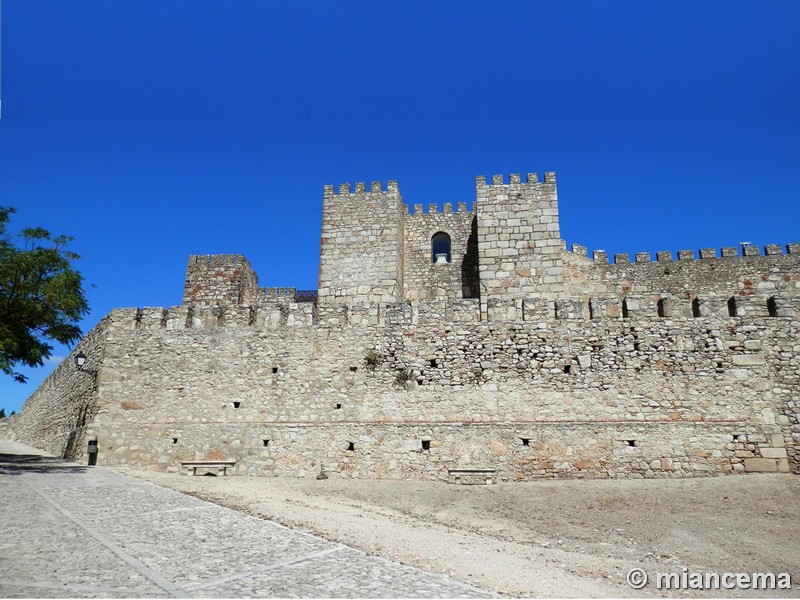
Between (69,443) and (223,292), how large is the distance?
24.9ft

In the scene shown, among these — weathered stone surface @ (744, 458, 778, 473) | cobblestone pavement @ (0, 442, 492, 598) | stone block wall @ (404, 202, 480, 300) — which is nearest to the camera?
cobblestone pavement @ (0, 442, 492, 598)

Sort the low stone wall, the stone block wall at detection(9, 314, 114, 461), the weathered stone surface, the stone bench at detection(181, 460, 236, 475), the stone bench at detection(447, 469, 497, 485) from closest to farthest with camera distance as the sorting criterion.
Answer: the weathered stone surface → the low stone wall → the stone bench at detection(447, 469, 497, 485) → the stone bench at detection(181, 460, 236, 475) → the stone block wall at detection(9, 314, 114, 461)

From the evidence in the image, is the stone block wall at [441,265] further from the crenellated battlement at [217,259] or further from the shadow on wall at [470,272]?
the crenellated battlement at [217,259]

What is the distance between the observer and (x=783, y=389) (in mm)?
11188

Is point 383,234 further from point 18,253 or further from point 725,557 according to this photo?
point 725,557

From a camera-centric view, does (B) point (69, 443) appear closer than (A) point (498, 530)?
No

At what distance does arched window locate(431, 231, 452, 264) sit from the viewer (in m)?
21.8

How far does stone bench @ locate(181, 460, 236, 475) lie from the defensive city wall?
7.7 inches

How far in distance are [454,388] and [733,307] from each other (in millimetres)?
6619

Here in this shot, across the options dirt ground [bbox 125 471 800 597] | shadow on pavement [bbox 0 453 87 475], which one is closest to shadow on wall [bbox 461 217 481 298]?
dirt ground [bbox 125 471 800 597]

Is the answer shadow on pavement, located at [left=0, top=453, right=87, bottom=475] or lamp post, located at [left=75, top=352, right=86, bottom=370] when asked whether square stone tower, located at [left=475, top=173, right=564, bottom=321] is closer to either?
shadow on pavement, located at [left=0, top=453, right=87, bottom=475]

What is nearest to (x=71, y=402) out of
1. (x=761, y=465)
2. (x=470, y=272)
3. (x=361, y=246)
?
(x=361, y=246)

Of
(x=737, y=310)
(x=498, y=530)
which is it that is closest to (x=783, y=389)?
(x=737, y=310)

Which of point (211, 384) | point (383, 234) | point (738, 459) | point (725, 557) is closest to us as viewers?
point (725, 557)
